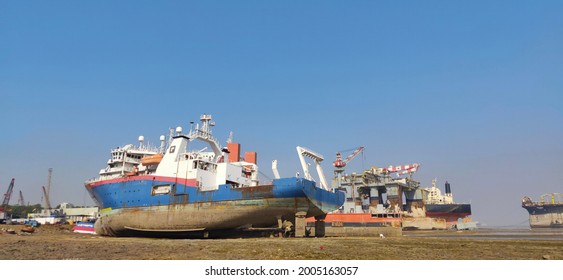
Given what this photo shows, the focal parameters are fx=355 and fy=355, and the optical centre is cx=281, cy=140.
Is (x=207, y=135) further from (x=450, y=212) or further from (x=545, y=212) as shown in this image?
(x=545, y=212)

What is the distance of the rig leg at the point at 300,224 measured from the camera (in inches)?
1168

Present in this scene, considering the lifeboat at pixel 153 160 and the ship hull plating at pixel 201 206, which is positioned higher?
the lifeboat at pixel 153 160

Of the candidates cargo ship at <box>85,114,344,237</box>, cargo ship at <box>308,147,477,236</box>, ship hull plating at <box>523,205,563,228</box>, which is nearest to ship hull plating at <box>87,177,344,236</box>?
cargo ship at <box>85,114,344,237</box>

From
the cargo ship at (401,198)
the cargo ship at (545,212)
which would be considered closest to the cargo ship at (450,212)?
→ the cargo ship at (401,198)

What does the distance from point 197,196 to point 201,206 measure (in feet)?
3.37

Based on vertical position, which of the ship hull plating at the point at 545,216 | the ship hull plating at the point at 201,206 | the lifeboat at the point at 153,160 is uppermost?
the lifeboat at the point at 153,160

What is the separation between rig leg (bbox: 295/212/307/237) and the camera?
97.3 feet

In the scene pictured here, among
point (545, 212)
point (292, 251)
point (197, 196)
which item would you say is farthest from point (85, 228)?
point (545, 212)

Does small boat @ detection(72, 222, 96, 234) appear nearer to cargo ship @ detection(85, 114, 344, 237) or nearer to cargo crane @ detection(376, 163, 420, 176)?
cargo ship @ detection(85, 114, 344, 237)

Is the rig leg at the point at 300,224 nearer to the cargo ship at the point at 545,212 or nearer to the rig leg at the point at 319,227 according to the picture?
the rig leg at the point at 319,227

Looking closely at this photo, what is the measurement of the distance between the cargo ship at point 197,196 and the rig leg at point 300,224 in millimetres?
82

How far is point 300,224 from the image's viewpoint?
29953mm

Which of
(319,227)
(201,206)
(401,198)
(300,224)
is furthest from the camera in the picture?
(401,198)
